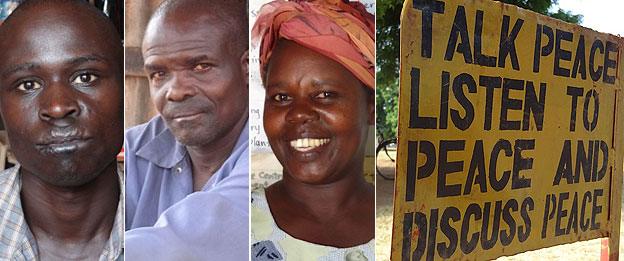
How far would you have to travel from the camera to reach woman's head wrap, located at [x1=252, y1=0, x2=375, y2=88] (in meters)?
3.34

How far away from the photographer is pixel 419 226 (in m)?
2.95

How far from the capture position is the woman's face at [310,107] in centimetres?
337

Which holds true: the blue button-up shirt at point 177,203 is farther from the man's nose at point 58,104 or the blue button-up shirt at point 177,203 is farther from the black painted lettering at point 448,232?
the black painted lettering at point 448,232

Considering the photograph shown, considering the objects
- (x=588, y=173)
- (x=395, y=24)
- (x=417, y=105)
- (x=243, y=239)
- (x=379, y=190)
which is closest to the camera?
(x=417, y=105)

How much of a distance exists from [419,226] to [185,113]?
3.97 feet

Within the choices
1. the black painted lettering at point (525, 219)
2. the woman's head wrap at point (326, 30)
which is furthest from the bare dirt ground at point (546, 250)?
the woman's head wrap at point (326, 30)

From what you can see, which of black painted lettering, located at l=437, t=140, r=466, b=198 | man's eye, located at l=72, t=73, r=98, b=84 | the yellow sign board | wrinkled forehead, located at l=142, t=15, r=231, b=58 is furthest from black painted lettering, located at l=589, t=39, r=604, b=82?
man's eye, located at l=72, t=73, r=98, b=84

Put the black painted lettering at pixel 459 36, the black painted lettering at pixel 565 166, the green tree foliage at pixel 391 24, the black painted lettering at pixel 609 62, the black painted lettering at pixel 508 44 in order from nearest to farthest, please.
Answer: the black painted lettering at pixel 459 36 → the black painted lettering at pixel 508 44 → the black painted lettering at pixel 565 166 → the black painted lettering at pixel 609 62 → the green tree foliage at pixel 391 24

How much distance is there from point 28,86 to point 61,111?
205 millimetres

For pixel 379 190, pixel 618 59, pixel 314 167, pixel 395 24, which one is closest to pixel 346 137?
pixel 314 167

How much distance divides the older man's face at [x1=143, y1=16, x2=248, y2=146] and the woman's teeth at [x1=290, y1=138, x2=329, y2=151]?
28 centimetres

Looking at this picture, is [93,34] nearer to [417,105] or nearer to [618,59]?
[417,105]

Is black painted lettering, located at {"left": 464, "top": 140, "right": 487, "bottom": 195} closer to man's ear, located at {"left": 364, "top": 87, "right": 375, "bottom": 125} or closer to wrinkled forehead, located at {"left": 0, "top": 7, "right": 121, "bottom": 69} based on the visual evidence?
man's ear, located at {"left": 364, "top": 87, "right": 375, "bottom": 125}

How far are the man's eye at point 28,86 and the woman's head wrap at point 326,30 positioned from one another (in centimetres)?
105
